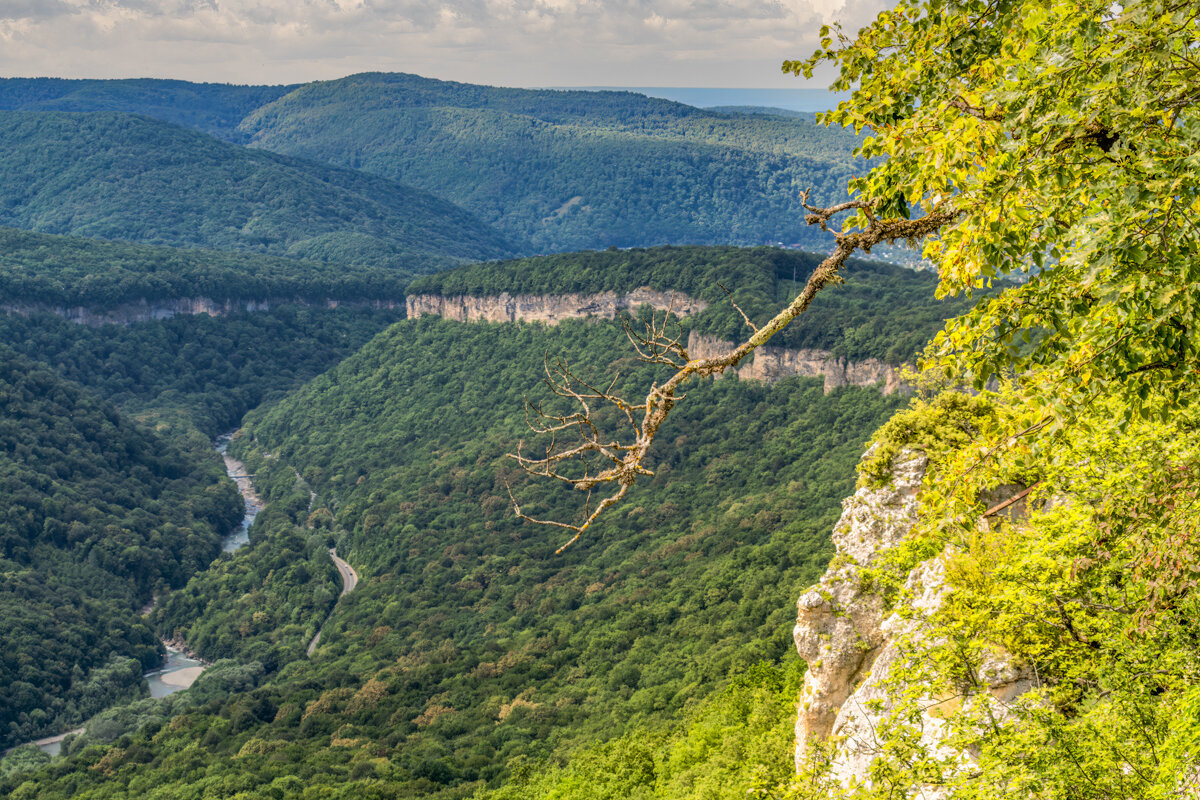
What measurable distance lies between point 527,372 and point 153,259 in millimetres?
95640

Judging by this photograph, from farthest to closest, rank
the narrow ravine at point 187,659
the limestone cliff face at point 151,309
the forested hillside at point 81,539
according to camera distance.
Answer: the limestone cliff face at point 151,309, the forested hillside at point 81,539, the narrow ravine at point 187,659

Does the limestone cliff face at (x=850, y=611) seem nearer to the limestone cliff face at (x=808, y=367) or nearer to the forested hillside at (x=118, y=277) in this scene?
the limestone cliff face at (x=808, y=367)

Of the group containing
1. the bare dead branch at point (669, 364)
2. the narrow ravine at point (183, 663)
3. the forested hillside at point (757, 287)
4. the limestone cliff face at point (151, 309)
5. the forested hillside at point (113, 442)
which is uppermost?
the bare dead branch at point (669, 364)

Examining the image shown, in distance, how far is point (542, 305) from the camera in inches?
5192

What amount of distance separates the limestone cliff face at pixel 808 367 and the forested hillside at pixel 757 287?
0.87 metres

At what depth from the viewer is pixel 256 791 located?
49.5 metres

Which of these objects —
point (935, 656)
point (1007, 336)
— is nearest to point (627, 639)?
point (935, 656)

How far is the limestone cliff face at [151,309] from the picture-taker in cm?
16462

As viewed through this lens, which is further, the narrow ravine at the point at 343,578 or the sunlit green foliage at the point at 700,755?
the narrow ravine at the point at 343,578

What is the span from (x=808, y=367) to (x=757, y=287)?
53.6 feet

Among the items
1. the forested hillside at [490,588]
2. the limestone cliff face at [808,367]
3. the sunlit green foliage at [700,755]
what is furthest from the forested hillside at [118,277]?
the sunlit green foliage at [700,755]

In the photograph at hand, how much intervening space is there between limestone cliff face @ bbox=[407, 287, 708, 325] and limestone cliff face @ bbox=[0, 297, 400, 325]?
4761 cm

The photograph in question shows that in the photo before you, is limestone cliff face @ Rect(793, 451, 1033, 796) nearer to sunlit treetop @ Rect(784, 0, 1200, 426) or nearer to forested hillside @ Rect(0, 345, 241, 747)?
sunlit treetop @ Rect(784, 0, 1200, 426)

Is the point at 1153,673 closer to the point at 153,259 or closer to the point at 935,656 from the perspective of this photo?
the point at 935,656
